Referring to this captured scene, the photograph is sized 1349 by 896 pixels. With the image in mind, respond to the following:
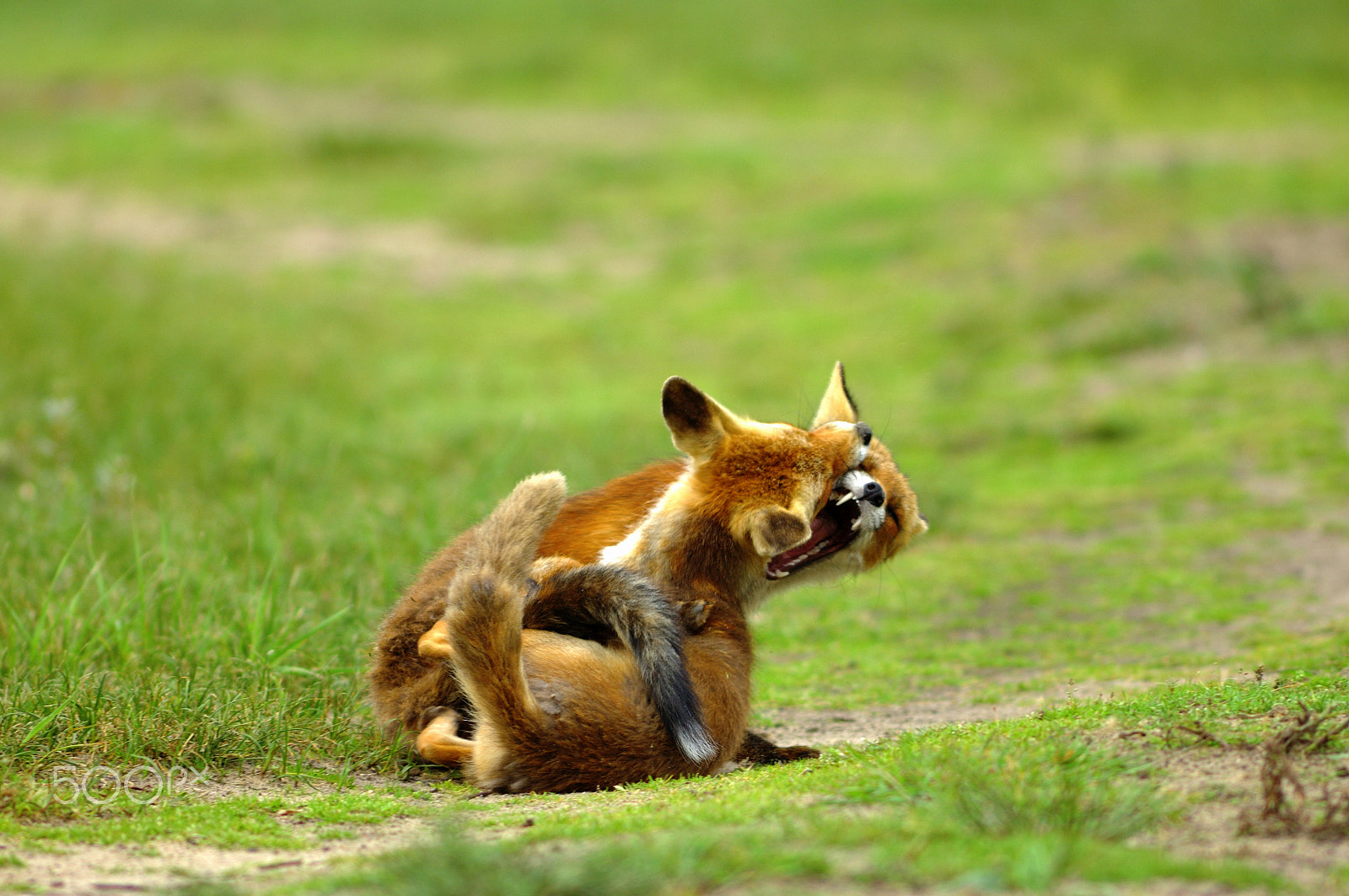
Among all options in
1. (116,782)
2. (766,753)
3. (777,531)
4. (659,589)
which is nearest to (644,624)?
(659,589)

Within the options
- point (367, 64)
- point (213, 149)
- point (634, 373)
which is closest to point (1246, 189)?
point (634, 373)

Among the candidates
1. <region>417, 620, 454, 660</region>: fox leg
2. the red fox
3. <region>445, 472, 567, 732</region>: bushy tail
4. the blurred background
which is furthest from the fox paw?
the blurred background

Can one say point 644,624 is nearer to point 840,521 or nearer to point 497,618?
point 497,618

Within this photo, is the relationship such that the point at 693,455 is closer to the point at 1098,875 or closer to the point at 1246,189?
the point at 1098,875

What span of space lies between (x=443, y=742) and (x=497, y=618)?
56 cm

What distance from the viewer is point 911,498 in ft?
16.2

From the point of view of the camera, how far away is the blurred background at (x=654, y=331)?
18.9ft

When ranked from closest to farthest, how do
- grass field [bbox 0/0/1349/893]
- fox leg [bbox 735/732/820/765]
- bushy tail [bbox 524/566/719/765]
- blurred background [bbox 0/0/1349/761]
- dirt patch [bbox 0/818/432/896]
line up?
1. dirt patch [bbox 0/818/432/896]
2. grass field [bbox 0/0/1349/893]
3. bushy tail [bbox 524/566/719/765]
4. fox leg [bbox 735/732/820/765]
5. blurred background [bbox 0/0/1349/761]

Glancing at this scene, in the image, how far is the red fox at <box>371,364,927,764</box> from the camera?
3.97 m

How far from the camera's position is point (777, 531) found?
162 inches

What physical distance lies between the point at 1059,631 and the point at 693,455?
2.51 m

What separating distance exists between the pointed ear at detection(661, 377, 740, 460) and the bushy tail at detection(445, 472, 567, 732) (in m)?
0.60

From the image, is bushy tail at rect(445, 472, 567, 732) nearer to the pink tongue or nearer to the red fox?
the red fox

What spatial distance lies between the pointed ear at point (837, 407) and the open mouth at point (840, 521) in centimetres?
35
